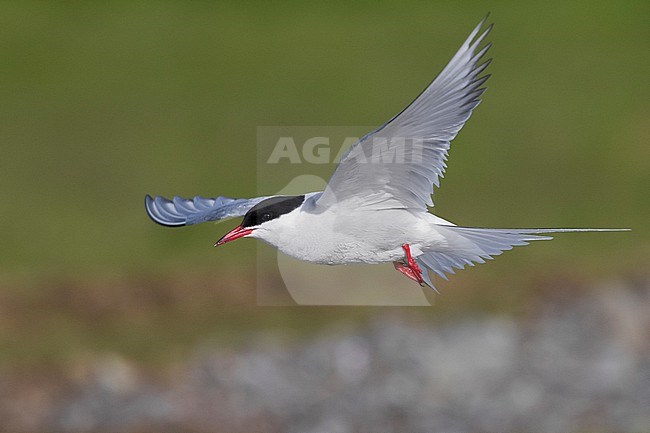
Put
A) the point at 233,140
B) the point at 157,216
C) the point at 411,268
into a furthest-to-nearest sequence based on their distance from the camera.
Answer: the point at 233,140, the point at 157,216, the point at 411,268

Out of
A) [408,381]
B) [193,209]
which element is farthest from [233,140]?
[193,209]

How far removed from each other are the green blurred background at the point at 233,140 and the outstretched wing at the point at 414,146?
6298 mm

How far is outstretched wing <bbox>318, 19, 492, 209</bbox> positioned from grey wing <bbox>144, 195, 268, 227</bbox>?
2.20 feet

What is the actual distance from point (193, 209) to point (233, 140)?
19.5 ft

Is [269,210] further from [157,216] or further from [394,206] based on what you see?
[157,216]

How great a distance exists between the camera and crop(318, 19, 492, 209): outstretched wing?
4441 millimetres

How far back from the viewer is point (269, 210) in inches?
190

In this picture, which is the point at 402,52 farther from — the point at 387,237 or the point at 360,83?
the point at 387,237

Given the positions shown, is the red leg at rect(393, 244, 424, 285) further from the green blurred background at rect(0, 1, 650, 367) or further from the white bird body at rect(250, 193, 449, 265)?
the green blurred background at rect(0, 1, 650, 367)

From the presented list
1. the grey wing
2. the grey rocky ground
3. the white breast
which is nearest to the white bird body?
the white breast

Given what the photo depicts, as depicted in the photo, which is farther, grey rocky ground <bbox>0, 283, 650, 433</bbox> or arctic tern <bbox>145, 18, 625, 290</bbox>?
grey rocky ground <bbox>0, 283, 650, 433</bbox>

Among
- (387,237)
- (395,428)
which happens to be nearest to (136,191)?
(395,428)

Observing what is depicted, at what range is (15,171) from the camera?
40.2ft

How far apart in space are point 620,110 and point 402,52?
6.73ft
